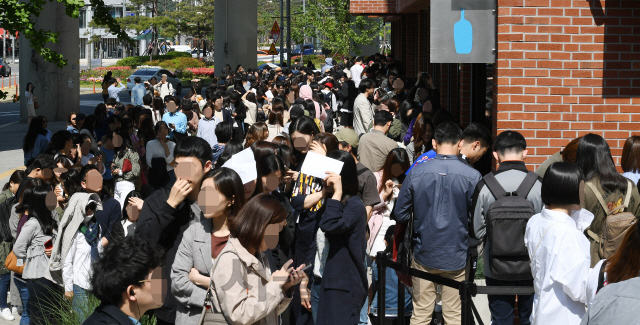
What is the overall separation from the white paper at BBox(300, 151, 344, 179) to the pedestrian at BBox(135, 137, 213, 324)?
0.78 meters

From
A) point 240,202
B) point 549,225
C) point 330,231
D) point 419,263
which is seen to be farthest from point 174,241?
point 549,225

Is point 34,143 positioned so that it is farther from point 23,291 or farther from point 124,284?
point 124,284

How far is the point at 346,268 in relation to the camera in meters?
5.11

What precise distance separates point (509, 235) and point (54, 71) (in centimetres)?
2310

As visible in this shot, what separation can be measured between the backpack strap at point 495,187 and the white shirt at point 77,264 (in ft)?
11.7

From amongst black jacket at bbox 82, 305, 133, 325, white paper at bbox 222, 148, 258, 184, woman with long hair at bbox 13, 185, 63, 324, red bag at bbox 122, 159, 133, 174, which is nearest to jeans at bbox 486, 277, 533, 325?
white paper at bbox 222, 148, 258, 184

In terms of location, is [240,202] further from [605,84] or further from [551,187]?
[605,84]

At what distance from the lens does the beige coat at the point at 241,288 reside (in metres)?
3.66

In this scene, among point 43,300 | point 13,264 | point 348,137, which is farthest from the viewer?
point 348,137

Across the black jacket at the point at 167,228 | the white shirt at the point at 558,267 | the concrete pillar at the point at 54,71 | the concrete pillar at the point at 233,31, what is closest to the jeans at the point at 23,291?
the black jacket at the point at 167,228

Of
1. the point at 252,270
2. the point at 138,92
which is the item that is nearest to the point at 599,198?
the point at 252,270

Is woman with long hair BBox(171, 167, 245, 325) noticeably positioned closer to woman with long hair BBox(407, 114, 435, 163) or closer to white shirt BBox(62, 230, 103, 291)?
white shirt BBox(62, 230, 103, 291)

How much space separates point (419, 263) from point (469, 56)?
7.68ft

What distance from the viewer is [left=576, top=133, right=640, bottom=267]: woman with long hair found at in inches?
198
